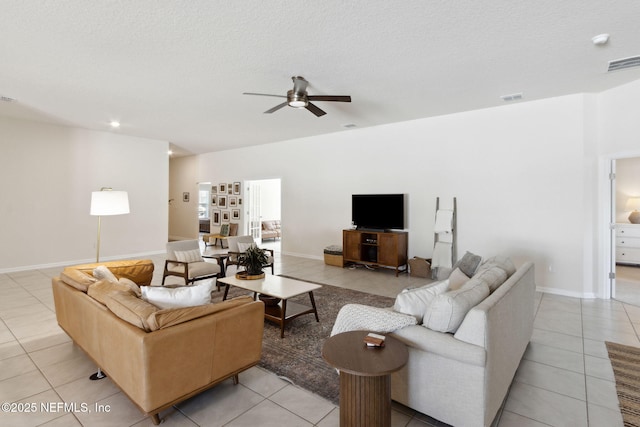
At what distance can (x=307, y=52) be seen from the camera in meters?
3.29

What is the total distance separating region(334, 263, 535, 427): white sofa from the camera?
5.78 feet

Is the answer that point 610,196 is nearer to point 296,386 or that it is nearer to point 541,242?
point 541,242

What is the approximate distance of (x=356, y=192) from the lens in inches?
267

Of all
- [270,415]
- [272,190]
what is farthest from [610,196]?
[272,190]

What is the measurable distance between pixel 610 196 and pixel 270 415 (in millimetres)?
5315

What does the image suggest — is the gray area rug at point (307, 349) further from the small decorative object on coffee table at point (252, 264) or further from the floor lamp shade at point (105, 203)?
the floor lamp shade at point (105, 203)

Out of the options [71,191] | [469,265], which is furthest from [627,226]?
[71,191]

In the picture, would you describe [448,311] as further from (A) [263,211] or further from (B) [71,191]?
(A) [263,211]

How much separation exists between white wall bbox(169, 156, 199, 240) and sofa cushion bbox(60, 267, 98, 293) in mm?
7578

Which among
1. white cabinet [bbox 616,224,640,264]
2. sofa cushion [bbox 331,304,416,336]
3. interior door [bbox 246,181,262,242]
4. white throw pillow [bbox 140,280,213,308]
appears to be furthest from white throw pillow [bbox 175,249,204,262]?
white cabinet [bbox 616,224,640,264]

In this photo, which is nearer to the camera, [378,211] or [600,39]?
[600,39]

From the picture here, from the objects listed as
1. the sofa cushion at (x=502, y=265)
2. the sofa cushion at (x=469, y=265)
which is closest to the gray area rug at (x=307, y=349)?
the sofa cushion at (x=469, y=265)

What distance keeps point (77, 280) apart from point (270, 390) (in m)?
1.88

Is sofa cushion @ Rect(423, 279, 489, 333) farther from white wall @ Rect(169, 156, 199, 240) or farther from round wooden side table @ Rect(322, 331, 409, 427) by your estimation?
white wall @ Rect(169, 156, 199, 240)
